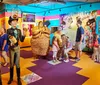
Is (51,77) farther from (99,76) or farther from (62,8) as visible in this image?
(62,8)

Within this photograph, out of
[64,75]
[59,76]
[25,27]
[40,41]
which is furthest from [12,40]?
[25,27]

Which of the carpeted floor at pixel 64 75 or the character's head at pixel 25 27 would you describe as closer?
the carpeted floor at pixel 64 75

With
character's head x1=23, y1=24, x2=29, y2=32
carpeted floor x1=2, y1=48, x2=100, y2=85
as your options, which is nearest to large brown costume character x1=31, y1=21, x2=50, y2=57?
carpeted floor x1=2, y1=48, x2=100, y2=85

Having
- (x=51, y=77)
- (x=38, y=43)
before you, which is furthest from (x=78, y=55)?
(x=51, y=77)

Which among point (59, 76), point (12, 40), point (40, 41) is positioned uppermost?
point (12, 40)

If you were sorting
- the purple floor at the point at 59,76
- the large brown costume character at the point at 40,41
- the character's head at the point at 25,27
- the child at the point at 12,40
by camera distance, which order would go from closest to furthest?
the child at the point at 12,40
the purple floor at the point at 59,76
the large brown costume character at the point at 40,41
the character's head at the point at 25,27

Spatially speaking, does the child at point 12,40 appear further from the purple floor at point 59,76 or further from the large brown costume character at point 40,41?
the large brown costume character at point 40,41

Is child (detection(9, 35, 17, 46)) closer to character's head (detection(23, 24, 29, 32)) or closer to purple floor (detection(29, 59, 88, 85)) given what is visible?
purple floor (detection(29, 59, 88, 85))

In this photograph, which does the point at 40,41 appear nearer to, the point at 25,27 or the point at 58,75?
the point at 58,75

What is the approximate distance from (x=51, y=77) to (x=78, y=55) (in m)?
2.41

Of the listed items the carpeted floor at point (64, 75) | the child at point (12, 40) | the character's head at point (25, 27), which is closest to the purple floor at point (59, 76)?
the carpeted floor at point (64, 75)

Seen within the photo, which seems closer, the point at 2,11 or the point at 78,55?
the point at 78,55

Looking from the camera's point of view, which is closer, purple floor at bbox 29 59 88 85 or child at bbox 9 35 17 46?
child at bbox 9 35 17 46

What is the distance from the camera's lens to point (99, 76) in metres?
3.45
